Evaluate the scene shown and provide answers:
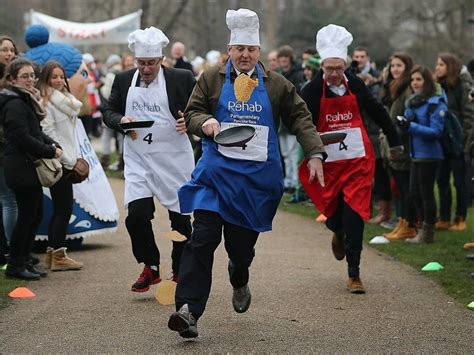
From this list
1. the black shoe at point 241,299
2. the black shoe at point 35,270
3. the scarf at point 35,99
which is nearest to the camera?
the black shoe at point 241,299

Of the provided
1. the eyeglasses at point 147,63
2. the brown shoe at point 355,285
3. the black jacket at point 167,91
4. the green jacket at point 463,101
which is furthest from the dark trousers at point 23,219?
the green jacket at point 463,101

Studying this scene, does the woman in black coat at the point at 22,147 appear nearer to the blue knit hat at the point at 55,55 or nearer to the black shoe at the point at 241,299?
the blue knit hat at the point at 55,55

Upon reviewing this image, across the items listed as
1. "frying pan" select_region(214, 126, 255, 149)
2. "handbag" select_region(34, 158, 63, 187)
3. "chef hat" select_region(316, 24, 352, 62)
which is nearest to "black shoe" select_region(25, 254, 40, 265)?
"handbag" select_region(34, 158, 63, 187)

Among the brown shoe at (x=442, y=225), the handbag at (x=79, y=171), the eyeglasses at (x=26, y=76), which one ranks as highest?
the eyeglasses at (x=26, y=76)

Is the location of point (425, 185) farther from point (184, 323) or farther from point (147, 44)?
point (184, 323)

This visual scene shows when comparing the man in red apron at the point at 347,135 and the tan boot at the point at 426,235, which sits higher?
the man in red apron at the point at 347,135

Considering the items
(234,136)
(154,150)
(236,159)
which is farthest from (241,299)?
(154,150)

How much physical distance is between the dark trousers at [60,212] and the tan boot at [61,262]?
86mm

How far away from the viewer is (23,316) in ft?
25.8

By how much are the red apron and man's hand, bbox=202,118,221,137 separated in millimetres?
2228

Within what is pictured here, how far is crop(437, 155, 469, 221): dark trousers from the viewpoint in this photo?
42.0 feet

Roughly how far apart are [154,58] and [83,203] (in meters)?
3.08

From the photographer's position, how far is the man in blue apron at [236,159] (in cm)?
703

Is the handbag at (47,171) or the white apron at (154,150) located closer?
the white apron at (154,150)
